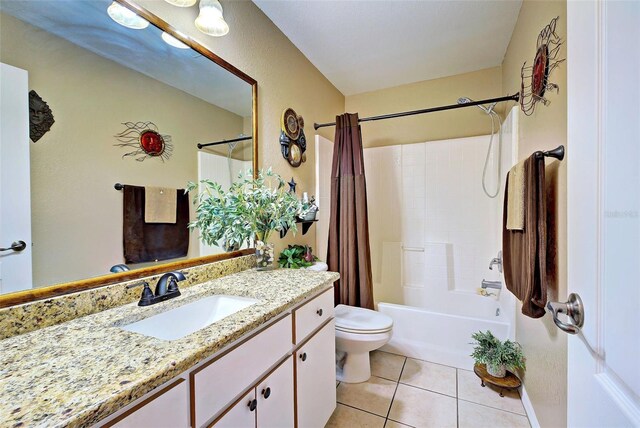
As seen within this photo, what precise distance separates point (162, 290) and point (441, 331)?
199 cm

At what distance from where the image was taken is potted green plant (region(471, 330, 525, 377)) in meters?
1.68

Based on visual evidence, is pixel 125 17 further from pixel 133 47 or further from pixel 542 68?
pixel 542 68

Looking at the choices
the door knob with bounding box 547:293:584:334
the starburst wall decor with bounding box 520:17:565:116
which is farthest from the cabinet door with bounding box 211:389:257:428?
the starburst wall decor with bounding box 520:17:565:116

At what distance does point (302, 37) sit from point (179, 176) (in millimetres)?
1522

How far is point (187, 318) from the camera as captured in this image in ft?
3.48

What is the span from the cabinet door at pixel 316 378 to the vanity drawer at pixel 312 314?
50mm

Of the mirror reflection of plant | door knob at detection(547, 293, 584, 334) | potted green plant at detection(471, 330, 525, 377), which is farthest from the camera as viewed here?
potted green plant at detection(471, 330, 525, 377)

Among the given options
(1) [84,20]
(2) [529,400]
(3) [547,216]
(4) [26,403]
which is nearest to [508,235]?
(3) [547,216]

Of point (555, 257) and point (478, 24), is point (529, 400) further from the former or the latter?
point (478, 24)

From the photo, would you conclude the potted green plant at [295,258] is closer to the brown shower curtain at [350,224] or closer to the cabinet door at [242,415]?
the brown shower curtain at [350,224]

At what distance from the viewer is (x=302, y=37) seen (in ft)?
6.75

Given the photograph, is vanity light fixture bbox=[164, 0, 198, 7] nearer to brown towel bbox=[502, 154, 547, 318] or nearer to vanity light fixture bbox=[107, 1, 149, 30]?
vanity light fixture bbox=[107, 1, 149, 30]

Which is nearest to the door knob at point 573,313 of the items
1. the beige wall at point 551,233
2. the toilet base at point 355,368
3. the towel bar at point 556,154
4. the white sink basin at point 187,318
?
the beige wall at point 551,233

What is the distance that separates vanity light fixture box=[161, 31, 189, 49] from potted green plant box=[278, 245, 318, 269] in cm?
130
